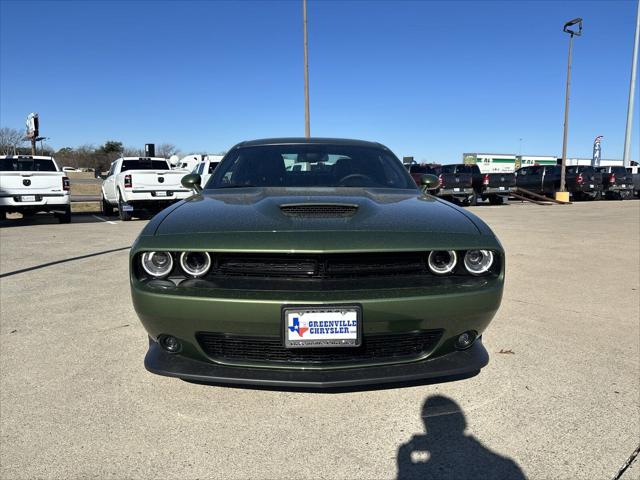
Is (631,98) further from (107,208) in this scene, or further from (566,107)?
(107,208)

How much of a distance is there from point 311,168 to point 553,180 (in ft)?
76.3

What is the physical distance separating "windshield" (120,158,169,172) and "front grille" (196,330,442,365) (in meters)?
13.1

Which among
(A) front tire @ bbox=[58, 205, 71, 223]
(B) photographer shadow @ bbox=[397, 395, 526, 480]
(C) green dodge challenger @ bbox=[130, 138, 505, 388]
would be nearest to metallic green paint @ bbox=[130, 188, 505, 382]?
(C) green dodge challenger @ bbox=[130, 138, 505, 388]

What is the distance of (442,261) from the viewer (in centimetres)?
245

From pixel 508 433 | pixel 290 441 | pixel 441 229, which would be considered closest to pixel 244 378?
pixel 290 441

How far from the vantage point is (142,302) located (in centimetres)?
226

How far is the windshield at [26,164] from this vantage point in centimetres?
1257

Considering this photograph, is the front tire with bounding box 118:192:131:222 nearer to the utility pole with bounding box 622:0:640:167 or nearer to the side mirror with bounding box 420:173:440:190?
the side mirror with bounding box 420:173:440:190

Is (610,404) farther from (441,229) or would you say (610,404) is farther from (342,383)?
(342,383)

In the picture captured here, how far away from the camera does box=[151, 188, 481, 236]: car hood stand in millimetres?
2332

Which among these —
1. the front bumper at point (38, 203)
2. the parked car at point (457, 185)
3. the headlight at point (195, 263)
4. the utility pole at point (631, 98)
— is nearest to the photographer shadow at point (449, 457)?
the headlight at point (195, 263)

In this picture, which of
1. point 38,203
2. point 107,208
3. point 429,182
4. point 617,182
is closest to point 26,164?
point 38,203

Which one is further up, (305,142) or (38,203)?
(305,142)

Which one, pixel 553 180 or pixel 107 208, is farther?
pixel 553 180
